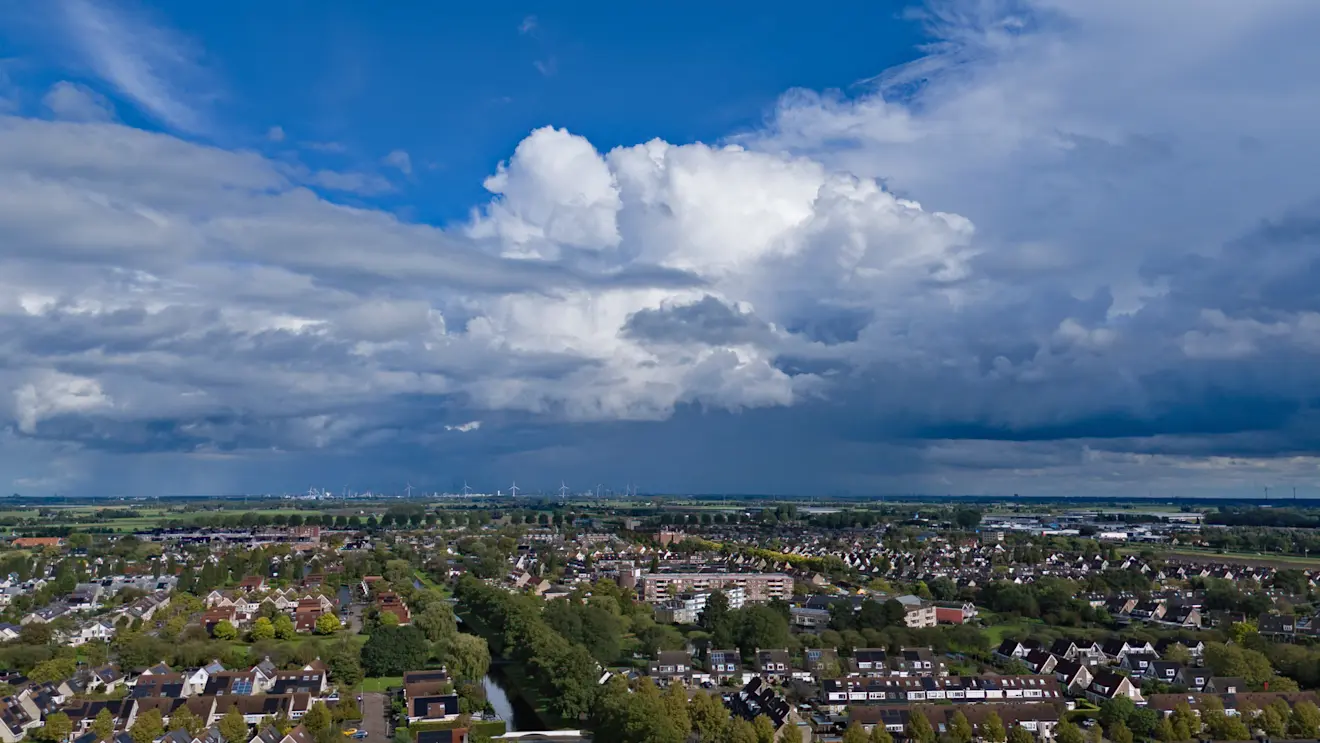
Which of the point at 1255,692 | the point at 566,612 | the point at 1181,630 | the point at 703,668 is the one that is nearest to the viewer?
the point at 1255,692

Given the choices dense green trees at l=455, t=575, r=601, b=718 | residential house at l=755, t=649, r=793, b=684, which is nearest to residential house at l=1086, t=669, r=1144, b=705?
residential house at l=755, t=649, r=793, b=684

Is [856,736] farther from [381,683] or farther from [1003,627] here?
[1003,627]

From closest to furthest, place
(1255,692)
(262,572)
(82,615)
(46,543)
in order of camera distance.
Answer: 1. (1255,692)
2. (82,615)
3. (262,572)
4. (46,543)

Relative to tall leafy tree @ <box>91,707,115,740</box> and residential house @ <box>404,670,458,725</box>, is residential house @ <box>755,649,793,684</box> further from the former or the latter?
tall leafy tree @ <box>91,707,115,740</box>

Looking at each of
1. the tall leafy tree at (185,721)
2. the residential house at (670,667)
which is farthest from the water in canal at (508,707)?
the tall leafy tree at (185,721)

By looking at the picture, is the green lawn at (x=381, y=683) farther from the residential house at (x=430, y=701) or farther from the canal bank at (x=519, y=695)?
the canal bank at (x=519, y=695)

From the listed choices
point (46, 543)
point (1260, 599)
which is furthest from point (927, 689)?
point (46, 543)

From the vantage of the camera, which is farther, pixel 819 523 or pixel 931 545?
pixel 819 523

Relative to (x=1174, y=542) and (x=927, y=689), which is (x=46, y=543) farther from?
(x=1174, y=542)
